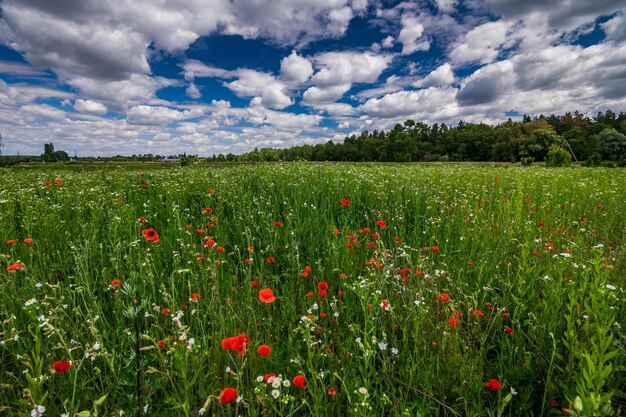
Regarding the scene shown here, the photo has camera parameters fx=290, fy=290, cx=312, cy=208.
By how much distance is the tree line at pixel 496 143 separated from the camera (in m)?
68.4

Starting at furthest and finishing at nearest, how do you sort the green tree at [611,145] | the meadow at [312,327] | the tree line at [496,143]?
the tree line at [496,143], the green tree at [611,145], the meadow at [312,327]

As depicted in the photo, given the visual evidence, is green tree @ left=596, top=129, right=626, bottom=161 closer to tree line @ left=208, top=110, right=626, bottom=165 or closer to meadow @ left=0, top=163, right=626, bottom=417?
tree line @ left=208, top=110, right=626, bottom=165

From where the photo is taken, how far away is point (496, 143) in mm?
85500

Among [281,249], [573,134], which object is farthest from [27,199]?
[573,134]

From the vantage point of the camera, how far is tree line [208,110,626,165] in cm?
6841

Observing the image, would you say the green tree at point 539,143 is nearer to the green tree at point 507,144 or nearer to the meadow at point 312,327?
the green tree at point 507,144

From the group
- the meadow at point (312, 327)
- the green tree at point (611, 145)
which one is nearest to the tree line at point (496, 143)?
the green tree at point (611, 145)

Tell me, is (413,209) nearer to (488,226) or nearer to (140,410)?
(488,226)

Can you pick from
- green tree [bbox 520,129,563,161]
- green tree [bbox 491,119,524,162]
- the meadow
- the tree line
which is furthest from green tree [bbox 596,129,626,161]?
the meadow

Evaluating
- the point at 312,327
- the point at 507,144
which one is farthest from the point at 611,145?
the point at 312,327

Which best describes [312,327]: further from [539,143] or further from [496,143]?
[496,143]

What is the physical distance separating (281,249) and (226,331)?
2116 millimetres

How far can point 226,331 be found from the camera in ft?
7.67

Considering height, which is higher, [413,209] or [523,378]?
[413,209]
